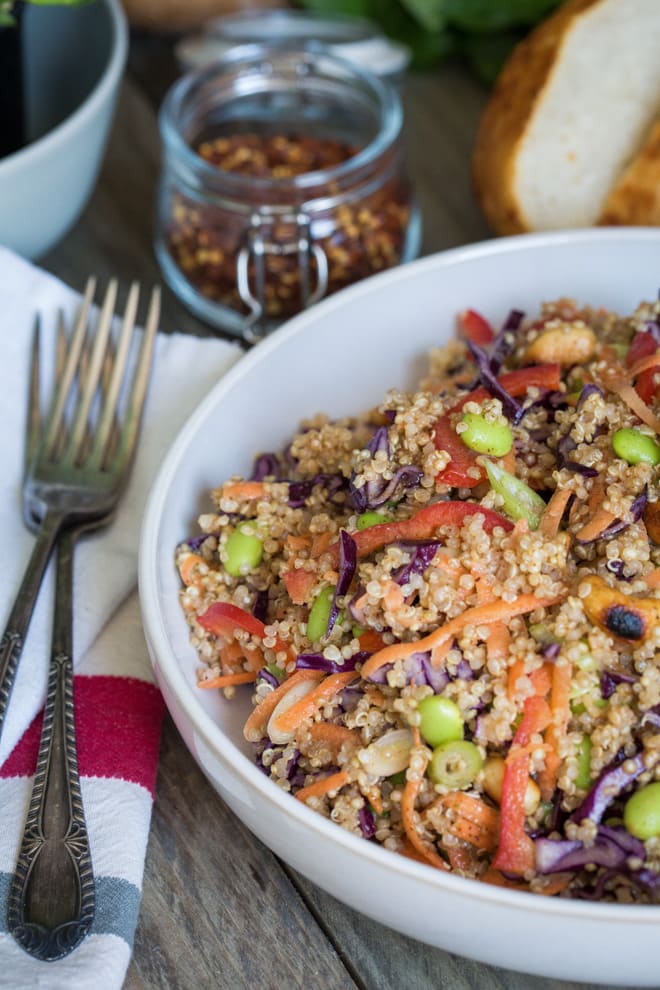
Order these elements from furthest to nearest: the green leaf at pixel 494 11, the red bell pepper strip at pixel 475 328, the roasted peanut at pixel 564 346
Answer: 1. the green leaf at pixel 494 11
2. the red bell pepper strip at pixel 475 328
3. the roasted peanut at pixel 564 346

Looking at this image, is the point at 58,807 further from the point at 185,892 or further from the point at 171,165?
the point at 171,165

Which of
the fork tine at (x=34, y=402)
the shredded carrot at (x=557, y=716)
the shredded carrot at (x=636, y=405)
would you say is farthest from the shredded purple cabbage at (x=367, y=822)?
the fork tine at (x=34, y=402)

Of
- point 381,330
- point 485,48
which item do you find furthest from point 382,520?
point 485,48

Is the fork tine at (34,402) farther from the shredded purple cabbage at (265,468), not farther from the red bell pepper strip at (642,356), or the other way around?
the red bell pepper strip at (642,356)

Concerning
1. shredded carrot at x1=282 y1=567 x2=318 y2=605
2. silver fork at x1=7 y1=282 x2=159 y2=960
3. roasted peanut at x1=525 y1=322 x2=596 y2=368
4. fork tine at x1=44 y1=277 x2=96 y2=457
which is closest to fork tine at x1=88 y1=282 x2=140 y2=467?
silver fork at x1=7 y1=282 x2=159 y2=960

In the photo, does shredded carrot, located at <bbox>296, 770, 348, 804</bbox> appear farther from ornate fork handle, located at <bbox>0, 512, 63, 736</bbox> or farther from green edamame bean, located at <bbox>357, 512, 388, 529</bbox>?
ornate fork handle, located at <bbox>0, 512, 63, 736</bbox>

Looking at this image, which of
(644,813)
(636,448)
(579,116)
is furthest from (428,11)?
(644,813)

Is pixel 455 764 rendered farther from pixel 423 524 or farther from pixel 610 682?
pixel 423 524
